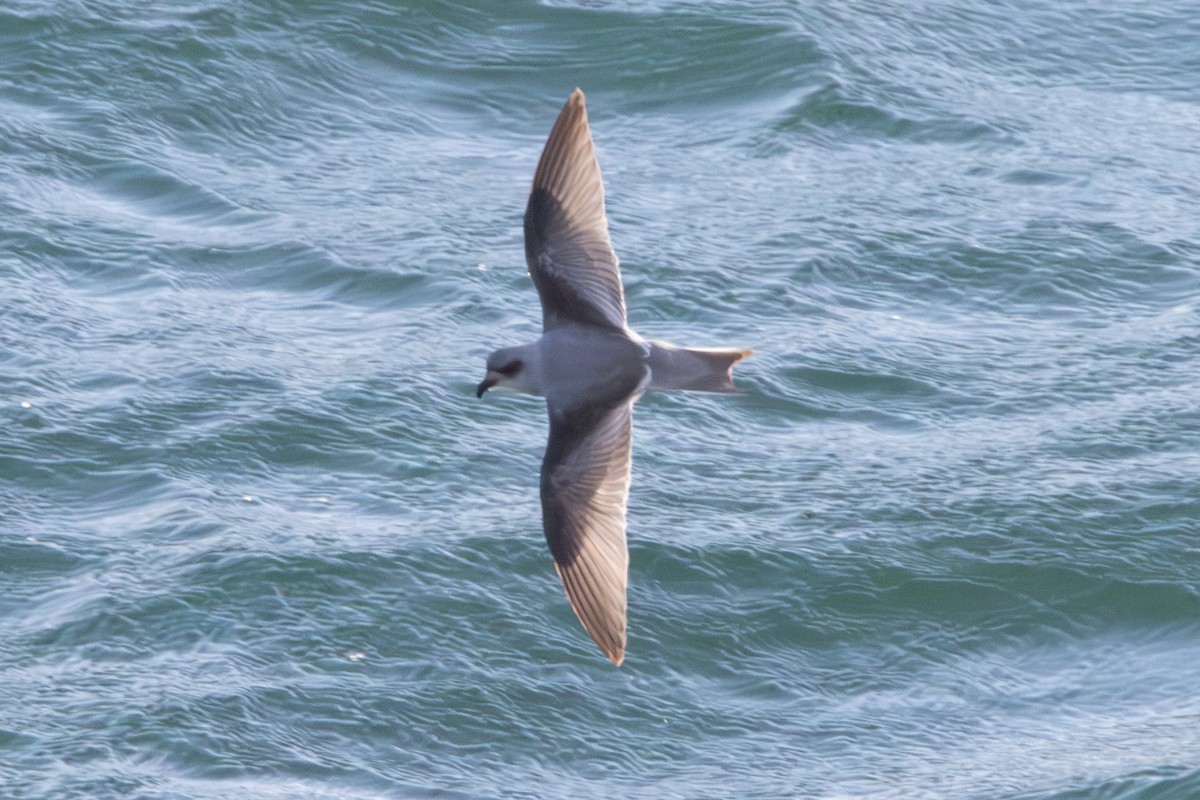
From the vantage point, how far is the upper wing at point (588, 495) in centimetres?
670

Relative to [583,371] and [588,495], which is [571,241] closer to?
[583,371]

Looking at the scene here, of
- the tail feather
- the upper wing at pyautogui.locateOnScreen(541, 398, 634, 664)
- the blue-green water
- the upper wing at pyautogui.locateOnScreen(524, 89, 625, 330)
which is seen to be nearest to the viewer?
the tail feather

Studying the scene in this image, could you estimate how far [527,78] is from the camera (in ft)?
45.6

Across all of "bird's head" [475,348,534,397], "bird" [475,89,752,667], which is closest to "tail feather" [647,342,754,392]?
"bird" [475,89,752,667]

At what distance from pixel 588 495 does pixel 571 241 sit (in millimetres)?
870

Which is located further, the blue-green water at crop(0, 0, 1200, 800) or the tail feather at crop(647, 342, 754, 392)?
the blue-green water at crop(0, 0, 1200, 800)

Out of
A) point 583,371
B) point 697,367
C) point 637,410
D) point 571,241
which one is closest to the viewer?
point 697,367

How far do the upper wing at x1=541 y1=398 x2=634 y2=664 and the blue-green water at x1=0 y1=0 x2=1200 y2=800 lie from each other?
7.16 ft

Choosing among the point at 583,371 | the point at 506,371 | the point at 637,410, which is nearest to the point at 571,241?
the point at 583,371

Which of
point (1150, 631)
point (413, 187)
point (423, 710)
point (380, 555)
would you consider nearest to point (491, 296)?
point (413, 187)

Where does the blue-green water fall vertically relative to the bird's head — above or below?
below

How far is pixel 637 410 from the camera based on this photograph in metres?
11.4

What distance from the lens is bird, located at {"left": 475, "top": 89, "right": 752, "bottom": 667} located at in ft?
21.6

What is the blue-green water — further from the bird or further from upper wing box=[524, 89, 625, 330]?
upper wing box=[524, 89, 625, 330]
